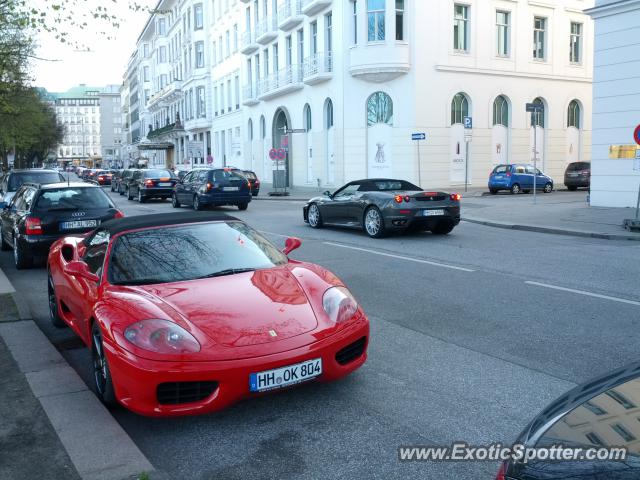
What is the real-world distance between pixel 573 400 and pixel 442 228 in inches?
509

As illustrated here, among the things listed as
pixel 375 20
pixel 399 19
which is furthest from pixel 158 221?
pixel 399 19

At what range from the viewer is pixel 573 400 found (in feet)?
7.59

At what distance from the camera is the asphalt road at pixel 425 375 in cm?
369

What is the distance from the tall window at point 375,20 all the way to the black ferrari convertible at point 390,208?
19.3 meters

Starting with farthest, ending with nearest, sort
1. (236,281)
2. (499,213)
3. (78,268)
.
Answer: (499,213)
(78,268)
(236,281)

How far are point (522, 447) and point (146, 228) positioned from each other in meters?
4.05

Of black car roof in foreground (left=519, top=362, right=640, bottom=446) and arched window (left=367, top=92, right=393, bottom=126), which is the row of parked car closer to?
arched window (left=367, top=92, right=393, bottom=126)

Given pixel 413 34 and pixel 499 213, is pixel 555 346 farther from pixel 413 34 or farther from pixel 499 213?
pixel 413 34

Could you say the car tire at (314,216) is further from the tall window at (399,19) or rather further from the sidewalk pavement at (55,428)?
the tall window at (399,19)

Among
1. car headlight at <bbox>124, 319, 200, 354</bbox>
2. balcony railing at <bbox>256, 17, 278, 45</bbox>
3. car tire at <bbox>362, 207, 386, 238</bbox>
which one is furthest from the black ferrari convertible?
balcony railing at <bbox>256, 17, 278, 45</bbox>

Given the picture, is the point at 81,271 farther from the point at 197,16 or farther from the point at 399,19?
the point at 197,16

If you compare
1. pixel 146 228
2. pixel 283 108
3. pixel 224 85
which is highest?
pixel 224 85

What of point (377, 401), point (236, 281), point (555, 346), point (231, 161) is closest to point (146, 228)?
point (236, 281)

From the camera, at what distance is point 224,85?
57719 mm
